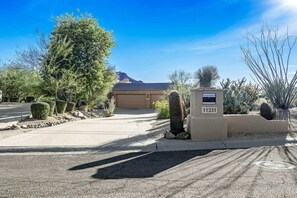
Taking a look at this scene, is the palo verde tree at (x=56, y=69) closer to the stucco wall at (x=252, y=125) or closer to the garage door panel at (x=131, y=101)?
the stucco wall at (x=252, y=125)

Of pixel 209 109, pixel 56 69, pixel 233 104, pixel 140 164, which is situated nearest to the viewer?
pixel 140 164

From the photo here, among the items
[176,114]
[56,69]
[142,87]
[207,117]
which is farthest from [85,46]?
[142,87]

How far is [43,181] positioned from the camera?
5492 mm

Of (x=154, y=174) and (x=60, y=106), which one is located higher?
(x=60, y=106)

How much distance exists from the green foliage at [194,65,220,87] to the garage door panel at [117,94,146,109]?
8.41 metres

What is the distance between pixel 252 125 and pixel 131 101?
32.7m

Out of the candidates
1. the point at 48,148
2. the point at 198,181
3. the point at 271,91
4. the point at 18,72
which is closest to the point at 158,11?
the point at 271,91

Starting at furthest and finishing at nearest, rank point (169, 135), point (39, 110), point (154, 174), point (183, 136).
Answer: point (39, 110), point (169, 135), point (183, 136), point (154, 174)

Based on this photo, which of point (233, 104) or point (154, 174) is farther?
point (233, 104)

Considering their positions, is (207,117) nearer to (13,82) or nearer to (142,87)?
(13,82)

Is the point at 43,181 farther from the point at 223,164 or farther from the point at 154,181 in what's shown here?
the point at 223,164

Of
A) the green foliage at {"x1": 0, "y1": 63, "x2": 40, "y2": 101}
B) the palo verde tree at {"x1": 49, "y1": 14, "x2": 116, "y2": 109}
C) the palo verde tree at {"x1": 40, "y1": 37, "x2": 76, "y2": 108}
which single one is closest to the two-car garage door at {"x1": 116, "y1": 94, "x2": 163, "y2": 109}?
the green foliage at {"x1": 0, "y1": 63, "x2": 40, "y2": 101}

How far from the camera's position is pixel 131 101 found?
140 feet

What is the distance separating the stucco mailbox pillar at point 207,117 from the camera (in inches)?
378
